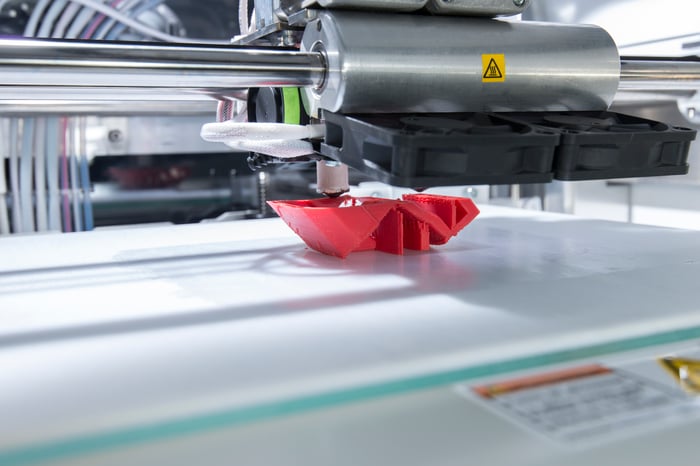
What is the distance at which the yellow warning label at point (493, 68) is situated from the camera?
69 cm

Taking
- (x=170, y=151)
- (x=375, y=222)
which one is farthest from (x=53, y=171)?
(x=375, y=222)

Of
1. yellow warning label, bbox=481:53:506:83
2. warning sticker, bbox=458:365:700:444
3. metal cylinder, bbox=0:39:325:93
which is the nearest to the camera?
warning sticker, bbox=458:365:700:444

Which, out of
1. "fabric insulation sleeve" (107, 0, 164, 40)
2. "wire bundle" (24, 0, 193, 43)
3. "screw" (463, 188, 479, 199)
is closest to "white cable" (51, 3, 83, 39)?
"wire bundle" (24, 0, 193, 43)

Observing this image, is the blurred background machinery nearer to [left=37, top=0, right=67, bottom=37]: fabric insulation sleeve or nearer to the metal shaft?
[left=37, top=0, right=67, bottom=37]: fabric insulation sleeve

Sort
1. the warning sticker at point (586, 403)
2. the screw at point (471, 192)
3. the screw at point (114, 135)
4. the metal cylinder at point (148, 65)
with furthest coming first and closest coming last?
the screw at point (114, 135) → the screw at point (471, 192) → the metal cylinder at point (148, 65) → the warning sticker at point (586, 403)

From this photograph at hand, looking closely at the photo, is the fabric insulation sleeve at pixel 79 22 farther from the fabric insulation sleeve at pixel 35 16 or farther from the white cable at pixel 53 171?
the white cable at pixel 53 171

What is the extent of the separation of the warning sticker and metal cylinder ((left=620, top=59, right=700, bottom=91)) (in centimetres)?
45

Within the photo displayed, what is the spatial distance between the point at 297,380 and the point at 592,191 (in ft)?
4.35

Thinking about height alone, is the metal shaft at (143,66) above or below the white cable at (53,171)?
above

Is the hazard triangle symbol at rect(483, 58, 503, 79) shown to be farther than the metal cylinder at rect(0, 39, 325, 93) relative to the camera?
Yes

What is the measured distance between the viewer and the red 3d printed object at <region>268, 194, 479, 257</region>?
0.75m

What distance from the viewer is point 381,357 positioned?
0.43m

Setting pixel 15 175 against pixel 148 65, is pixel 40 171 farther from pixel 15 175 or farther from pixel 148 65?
pixel 148 65

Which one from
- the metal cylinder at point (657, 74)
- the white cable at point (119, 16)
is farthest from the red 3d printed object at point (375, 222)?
the white cable at point (119, 16)
